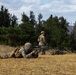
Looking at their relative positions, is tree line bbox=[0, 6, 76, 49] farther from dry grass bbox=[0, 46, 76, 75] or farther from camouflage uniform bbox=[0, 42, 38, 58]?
dry grass bbox=[0, 46, 76, 75]

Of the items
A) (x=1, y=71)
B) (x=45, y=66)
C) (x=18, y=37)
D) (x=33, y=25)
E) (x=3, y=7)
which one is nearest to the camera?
(x=1, y=71)

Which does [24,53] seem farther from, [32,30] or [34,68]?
[32,30]

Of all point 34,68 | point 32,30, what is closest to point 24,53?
point 34,68

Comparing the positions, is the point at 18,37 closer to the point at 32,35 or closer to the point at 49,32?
the point at 32,35

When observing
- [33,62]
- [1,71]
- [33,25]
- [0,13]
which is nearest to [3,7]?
[0,13]

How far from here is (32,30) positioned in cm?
3559

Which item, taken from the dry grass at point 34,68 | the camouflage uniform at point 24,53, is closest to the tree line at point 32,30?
the camouflage uniform at point 24,53

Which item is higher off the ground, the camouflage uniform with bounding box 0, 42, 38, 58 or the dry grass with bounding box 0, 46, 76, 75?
the camouflage uniform with bounding box 0, 42, 38, 58

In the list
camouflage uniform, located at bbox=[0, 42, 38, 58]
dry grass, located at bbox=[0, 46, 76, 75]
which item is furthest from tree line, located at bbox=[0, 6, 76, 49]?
dry grass, located at bbox=[0, 46, 76, 75]

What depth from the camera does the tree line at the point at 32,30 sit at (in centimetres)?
3441

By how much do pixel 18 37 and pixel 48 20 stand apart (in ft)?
17.8

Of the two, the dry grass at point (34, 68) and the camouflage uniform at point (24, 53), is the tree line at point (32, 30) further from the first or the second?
the dry grass at point (34, 68)

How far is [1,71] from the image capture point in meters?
12.1

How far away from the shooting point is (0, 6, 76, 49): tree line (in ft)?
113
